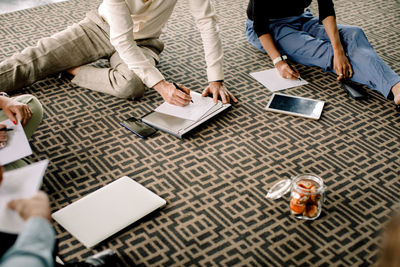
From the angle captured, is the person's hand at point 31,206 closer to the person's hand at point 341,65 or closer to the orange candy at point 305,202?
the orange candy at point 305,202

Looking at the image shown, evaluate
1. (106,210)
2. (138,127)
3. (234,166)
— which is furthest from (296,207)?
(138,127)

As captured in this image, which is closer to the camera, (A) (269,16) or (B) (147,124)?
(B) (147,124)

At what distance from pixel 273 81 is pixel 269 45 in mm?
207

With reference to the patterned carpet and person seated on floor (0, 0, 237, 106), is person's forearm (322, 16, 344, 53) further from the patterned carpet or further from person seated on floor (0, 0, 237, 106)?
person seated on floor (0, 0, 237, 106)

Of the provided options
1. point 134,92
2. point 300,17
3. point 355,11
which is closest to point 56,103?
point 134,92

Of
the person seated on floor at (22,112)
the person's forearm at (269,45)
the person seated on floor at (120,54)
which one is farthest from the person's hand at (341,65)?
the person seated on floor at (22,112)

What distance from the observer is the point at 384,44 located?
91.7 inches

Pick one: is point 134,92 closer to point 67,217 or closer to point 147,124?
point 147,124

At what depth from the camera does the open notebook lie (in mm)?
1653

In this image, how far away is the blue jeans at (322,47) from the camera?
6.13 feet

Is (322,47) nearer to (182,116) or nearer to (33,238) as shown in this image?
(182,116)

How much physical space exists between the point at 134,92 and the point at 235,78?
0.50 meters

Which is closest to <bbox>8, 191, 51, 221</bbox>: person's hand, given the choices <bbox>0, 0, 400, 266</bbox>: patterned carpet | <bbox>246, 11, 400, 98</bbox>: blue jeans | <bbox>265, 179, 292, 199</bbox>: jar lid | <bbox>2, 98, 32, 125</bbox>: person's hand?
<bbox>0, 0, 400, 266</bbox>: patterned carpet

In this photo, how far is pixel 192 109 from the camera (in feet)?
5.63
